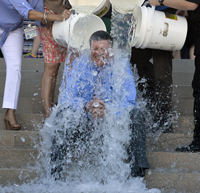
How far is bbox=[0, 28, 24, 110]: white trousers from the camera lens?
11.1 feet

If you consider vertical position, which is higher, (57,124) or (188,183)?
(57,124)

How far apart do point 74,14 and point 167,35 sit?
0.90 meters

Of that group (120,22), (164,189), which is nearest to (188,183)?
(164,189)

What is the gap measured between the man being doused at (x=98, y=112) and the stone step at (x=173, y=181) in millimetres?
108

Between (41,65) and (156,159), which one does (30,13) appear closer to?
(156,159)

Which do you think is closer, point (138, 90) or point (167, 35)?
point (167, 35)

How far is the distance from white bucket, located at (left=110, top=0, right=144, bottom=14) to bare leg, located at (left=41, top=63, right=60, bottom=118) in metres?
0.84

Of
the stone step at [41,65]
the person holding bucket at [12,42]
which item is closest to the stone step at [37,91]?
the stone step at [41,65]

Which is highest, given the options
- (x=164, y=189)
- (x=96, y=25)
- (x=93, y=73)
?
(x=96, y=25)

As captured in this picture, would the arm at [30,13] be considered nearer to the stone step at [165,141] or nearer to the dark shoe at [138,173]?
the stone step at [165,141]

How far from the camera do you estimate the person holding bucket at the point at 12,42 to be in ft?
10.8

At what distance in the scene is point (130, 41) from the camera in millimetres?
3451

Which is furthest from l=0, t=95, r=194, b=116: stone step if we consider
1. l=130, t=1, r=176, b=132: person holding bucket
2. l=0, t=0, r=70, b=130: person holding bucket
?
l=0, t=0, r=70, b=130: person holding bucket

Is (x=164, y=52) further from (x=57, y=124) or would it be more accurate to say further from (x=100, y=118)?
(x=57, y=124)
